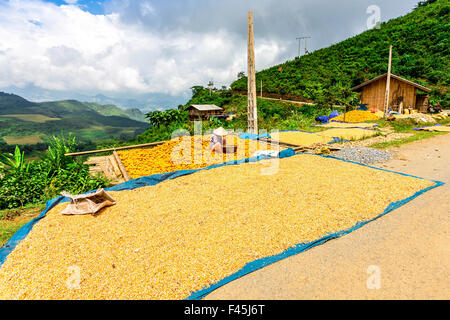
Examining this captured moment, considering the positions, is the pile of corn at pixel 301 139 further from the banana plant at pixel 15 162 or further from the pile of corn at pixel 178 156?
the banana plant at pixel 15 162

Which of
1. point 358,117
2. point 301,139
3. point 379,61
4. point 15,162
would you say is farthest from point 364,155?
point 379,61

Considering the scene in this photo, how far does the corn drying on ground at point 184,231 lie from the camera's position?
6.44ft

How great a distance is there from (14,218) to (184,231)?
2587mm

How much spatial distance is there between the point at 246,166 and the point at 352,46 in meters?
32.7

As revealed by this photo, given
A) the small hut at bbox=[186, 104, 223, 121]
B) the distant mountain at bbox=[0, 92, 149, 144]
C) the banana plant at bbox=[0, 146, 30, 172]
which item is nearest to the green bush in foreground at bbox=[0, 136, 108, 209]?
the banana plant at bbox=[0, 146, 30, 172]

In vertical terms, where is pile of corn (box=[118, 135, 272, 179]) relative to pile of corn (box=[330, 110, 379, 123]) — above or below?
below

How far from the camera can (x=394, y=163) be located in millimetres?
5223

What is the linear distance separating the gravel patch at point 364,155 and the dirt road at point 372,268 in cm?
259

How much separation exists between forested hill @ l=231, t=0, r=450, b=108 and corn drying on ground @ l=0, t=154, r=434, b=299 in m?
13.4

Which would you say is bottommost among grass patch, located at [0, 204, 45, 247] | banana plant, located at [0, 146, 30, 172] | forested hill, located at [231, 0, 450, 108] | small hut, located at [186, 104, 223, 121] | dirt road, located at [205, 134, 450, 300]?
dirt road, located at [205, 134, 450, 300]

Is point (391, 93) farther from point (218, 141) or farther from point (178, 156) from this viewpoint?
point (178, 156)

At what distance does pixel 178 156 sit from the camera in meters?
5.51

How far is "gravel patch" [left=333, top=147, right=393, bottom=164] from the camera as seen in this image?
5.39 meters

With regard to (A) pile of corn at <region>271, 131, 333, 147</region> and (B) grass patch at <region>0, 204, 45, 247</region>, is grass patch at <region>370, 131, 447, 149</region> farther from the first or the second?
(B) grass patch at <region>0, 204, 45, 247</region>
